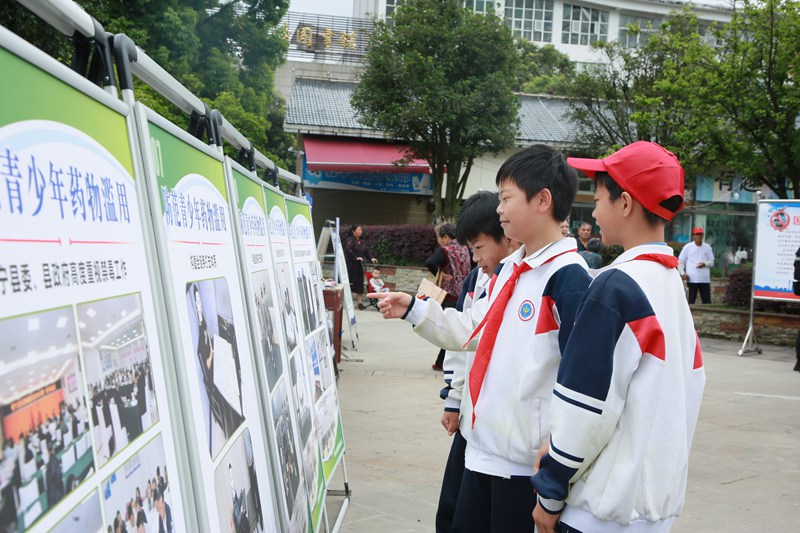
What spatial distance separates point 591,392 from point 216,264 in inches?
41.4

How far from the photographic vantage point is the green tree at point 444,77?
77.0 ft

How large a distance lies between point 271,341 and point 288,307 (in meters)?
0.67

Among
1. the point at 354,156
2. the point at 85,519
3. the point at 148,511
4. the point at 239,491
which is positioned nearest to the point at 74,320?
the point at 85,519

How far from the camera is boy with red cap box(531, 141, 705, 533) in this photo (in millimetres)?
2209

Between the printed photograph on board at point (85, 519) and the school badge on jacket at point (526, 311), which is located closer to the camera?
the printed photograph on board at point (85, 519)

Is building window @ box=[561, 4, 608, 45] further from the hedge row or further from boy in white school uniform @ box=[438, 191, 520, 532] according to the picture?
boy in white school uniform @ box=[438, 191, 520, 532]

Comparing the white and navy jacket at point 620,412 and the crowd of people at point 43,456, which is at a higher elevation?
the crowd of people at point 43,456

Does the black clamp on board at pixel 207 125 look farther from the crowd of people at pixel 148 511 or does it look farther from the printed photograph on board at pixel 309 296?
the printed photograph on board at pixel 309 296

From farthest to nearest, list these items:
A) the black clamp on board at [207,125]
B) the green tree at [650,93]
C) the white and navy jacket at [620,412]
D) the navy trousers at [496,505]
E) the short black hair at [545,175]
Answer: the green tree at [650,93] < the short black hair at [545,175] < the navy trousers at [496,505] < the black clamp on board at [207,125] < the white and navy jacket at [620,412]

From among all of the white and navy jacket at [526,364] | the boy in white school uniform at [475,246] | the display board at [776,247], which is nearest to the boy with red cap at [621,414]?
the white and navy jacket at [526,364]

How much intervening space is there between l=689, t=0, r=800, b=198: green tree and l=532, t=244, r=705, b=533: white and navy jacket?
1403 cm

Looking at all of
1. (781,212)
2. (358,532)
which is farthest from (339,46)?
(358,532)

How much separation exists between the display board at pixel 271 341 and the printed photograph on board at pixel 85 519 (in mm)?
1262

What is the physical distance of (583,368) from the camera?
7.25 ft
